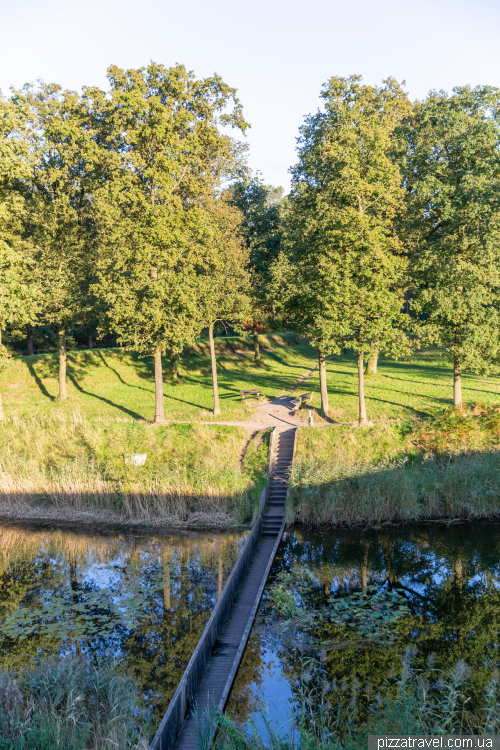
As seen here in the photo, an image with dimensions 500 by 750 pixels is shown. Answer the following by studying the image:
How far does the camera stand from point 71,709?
11.0 metres

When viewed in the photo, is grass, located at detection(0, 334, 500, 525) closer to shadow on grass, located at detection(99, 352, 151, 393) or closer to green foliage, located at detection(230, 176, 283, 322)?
shadow on grass, located at detection(99, 352, 151, 393)

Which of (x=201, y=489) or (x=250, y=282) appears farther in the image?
(x=250, y=282)

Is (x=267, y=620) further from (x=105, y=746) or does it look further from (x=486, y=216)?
(x=486, y=216)

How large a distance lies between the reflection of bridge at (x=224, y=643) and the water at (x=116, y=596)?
2.22 ft

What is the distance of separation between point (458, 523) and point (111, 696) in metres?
16.0

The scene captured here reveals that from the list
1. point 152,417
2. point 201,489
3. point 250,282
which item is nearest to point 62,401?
point 152,417

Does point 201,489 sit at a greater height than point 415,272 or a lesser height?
lesser

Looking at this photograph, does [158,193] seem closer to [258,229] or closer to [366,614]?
[258,229]

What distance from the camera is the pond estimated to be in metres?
13.0

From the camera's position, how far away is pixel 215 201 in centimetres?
3225

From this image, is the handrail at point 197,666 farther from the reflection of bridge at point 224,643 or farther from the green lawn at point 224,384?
the green lawn at point 224,384

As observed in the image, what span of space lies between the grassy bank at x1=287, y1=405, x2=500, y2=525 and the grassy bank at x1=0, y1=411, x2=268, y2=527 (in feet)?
8.06

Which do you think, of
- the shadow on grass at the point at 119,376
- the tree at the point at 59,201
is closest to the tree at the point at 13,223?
the tree at the point at 59,201

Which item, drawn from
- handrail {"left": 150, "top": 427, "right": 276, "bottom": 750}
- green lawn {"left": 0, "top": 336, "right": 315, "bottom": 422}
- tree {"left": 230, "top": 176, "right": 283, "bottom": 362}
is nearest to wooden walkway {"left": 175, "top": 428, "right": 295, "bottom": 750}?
handrail {"left": 150, "top": 427, "right": 276, "bottom": 750}
